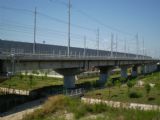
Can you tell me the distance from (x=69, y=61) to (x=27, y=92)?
9719 millimetres

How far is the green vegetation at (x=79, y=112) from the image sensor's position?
21.2m

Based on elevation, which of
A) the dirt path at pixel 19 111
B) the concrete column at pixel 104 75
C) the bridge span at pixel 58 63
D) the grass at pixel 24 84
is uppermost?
the bridge span at pixel 58 63

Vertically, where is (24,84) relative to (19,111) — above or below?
above

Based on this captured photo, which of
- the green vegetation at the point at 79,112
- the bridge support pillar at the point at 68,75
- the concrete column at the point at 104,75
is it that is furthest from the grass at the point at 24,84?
the green vegetation at the point at 79,112

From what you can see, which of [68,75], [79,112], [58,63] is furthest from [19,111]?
[68,75]

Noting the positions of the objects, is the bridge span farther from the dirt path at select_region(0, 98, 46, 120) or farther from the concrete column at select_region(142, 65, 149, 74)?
the concrete column at select_region(142, 65, 149, 74)

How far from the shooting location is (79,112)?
80.5 feet

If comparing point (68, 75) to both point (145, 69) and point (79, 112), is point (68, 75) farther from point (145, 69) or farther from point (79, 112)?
point (145, 69)

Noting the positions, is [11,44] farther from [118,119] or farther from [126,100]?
[118,119]

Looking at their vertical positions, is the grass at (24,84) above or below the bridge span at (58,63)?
below

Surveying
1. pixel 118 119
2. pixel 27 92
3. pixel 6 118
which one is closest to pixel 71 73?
pixel 27 92

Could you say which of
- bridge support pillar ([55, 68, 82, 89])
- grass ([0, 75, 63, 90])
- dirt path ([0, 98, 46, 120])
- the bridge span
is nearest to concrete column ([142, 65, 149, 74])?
the bridge span

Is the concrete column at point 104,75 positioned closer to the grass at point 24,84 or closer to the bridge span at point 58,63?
the bridge span at point 58,63

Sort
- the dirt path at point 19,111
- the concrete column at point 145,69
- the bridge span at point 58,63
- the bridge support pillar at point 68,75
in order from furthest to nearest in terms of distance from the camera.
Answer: the concrete column at point 145,69 → the bridge support pillar at point 68,75 → the bridge span at point 58,63 → the dirt path at point 19,111
